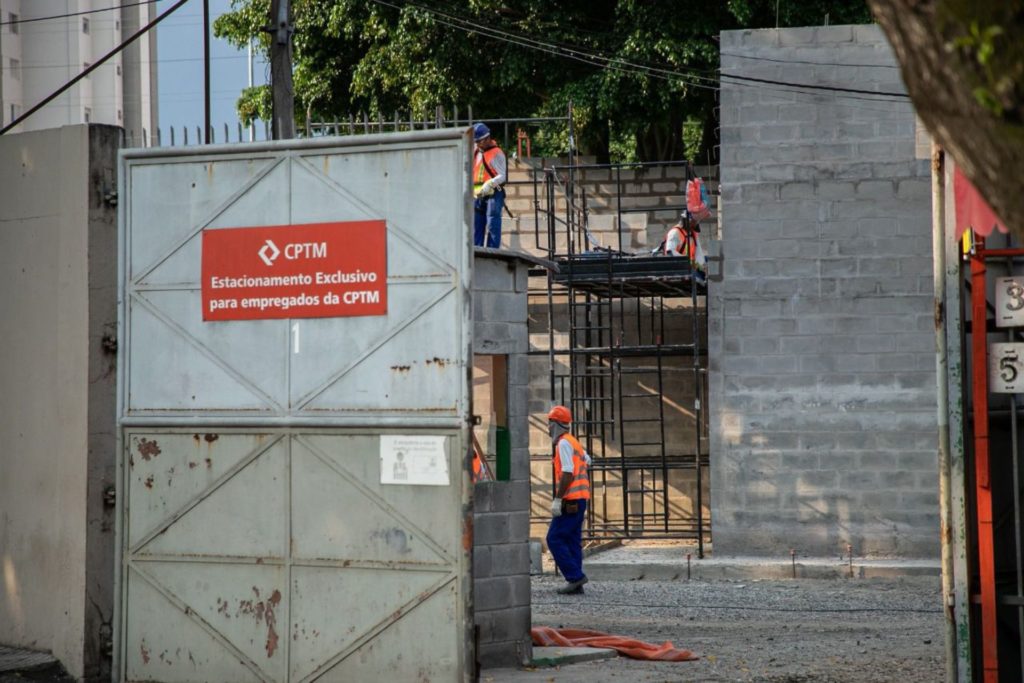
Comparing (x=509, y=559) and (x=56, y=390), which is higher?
(x=56, y=390)

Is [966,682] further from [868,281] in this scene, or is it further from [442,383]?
[868,281]

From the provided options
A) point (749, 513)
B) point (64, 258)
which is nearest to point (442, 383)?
point (64, 258)

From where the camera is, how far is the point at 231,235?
30.3ft

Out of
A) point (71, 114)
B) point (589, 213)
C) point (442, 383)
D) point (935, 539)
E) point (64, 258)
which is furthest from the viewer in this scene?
point (71, 114)

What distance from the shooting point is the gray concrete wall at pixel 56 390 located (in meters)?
9.60

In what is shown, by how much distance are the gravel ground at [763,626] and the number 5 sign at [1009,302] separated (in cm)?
298

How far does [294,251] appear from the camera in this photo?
9.06 metres

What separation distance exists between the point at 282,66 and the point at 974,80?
14116 millimetres

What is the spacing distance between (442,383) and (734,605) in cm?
652

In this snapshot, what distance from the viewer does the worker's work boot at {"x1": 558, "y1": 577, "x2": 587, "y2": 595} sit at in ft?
48.6

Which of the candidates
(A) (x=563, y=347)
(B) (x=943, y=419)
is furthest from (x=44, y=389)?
(A) (x=563, y=347)

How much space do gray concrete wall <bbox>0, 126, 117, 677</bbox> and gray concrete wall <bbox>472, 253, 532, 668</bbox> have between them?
2463 mm

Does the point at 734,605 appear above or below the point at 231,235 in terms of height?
below

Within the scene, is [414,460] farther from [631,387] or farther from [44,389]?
[631,387]
